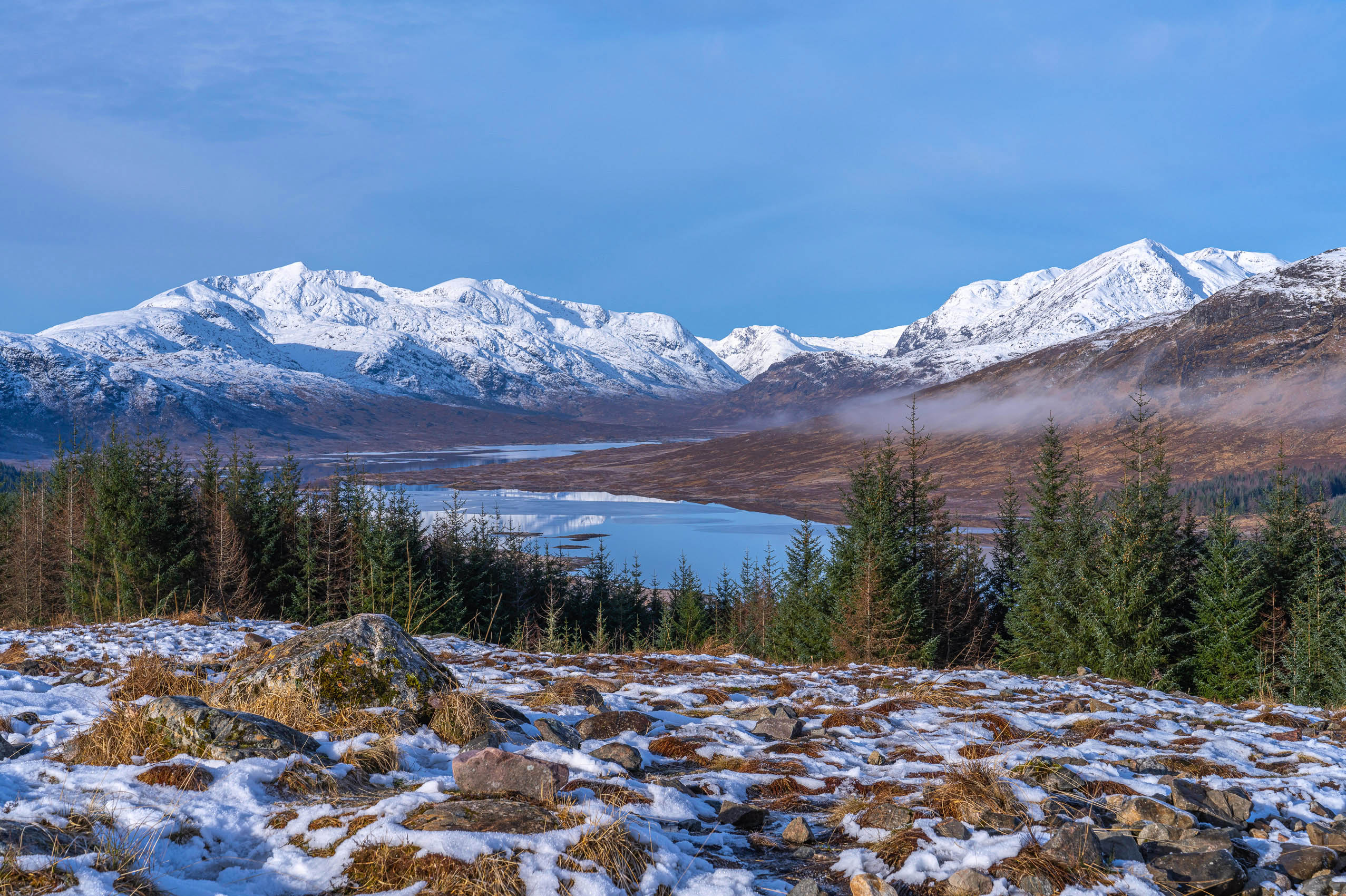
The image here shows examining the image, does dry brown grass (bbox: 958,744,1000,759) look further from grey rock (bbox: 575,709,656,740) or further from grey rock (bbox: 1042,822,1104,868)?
grey rock (bbox: 575,709,656,740)

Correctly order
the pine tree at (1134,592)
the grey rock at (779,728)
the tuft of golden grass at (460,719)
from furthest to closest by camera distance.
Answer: the pine tree at (1134,592)
the grey rock at (779,728)
the tuft of golden grass at (460,719)

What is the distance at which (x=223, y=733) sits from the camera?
185 inches

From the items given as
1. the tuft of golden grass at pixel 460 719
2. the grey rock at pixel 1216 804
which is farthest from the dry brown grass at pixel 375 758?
the grey rock at pixel 1216 804

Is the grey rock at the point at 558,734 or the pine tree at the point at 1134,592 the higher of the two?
the grey rock at the point at 558,734

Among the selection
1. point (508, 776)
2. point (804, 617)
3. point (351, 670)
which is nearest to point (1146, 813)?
point (508, 776)

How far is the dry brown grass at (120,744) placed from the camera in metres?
4.58

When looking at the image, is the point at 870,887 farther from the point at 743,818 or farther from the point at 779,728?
the point at 779,728

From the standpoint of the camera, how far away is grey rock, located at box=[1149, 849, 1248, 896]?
3.63 m

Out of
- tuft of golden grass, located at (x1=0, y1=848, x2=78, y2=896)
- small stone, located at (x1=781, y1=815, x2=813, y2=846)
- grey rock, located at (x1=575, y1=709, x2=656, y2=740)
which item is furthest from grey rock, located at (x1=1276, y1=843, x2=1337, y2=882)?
tuft of golden grass, located at (x1=0, y1=848, x2=78, y2=896)

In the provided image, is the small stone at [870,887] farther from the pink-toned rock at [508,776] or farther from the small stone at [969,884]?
the pink-toned rock at [508,776]

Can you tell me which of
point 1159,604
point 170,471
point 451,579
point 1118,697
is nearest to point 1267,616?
point 1159,604

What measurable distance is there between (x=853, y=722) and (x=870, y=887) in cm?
334

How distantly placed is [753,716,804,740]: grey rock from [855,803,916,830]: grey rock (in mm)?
1788

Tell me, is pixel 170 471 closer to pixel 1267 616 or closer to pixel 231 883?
pixel 231 883
